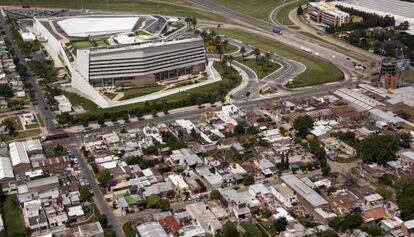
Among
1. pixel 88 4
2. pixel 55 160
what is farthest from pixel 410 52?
pixel 88 4

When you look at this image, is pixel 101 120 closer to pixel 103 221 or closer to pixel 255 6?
pixel 103 221

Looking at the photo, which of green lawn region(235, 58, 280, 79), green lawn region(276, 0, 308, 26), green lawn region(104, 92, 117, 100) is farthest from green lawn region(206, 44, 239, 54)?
green lawn region(104, 92, 117, 100)

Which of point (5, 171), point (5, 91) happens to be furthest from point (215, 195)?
point (5, 91)

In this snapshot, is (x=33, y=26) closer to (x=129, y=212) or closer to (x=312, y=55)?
(x=312, y=55)

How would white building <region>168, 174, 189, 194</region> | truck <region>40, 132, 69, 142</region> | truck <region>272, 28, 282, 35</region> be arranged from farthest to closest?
truck <region>272, 28, 282, 35</region> → truck <region>40, 132, 69, 142</region> → white building <region>168, 174, 189, 194</region>

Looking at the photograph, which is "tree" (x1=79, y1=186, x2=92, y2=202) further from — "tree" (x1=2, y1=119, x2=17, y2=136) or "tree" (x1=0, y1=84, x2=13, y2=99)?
"tree" (x1=0, y1=84, x2=13, y2=99)

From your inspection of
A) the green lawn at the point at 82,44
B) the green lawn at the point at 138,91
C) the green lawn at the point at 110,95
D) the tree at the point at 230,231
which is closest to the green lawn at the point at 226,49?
the green lawn at the point at 138,91
